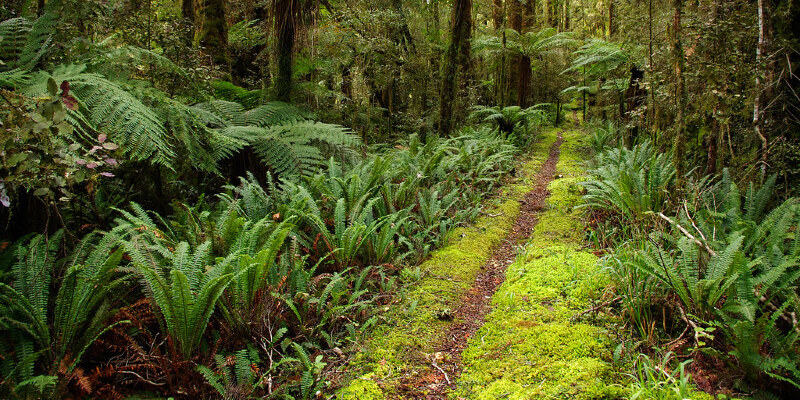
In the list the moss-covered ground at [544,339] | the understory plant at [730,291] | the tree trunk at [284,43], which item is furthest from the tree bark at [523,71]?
the understory plant at [730,291]

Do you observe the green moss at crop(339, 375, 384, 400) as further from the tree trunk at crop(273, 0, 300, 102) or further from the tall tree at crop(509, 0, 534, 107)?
the tall tree at crop(509, 0, 534, 107)

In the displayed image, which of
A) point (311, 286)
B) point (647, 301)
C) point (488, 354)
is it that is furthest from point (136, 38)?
point (647, 301)

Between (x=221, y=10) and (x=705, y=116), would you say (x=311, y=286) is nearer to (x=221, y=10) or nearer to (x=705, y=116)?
(x=705, y=116)

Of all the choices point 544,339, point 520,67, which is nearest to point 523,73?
point 520,67

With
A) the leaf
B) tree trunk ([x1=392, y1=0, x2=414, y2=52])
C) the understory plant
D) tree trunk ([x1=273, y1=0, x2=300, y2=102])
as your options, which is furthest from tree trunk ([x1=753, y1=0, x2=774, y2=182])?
tree trunk ([x1=392, y1=0, x2=414, y2=52])

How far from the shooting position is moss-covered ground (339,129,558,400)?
2.40 m

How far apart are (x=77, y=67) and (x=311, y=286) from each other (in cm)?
244

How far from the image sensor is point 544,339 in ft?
8.76

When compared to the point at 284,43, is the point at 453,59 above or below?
above

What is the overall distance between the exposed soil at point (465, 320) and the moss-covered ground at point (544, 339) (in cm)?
8

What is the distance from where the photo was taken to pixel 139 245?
8.13 feet

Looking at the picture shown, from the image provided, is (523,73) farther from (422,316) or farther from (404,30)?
(422,316)

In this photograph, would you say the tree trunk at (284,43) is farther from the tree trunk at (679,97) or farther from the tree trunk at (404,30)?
the tree trunk at (404,30)

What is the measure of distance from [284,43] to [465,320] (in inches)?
164
